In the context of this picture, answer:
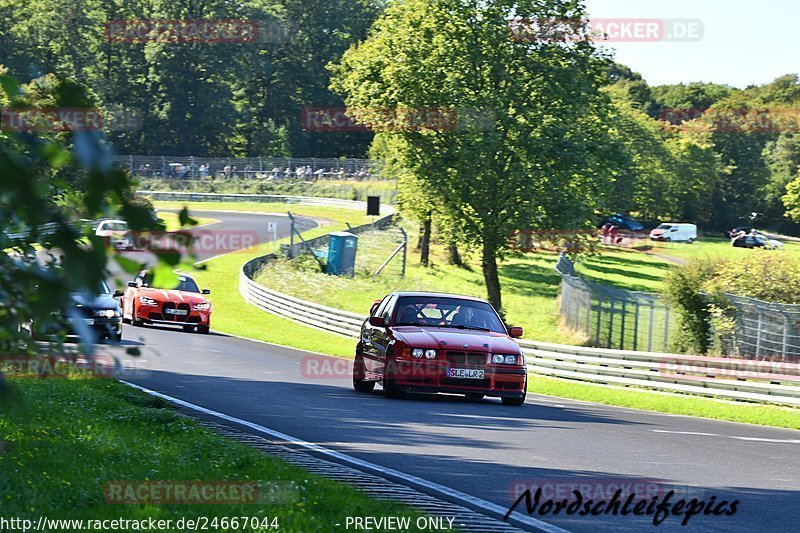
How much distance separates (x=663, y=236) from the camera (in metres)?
111

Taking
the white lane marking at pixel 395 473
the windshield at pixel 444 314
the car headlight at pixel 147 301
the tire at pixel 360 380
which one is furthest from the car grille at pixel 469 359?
the car headlight at pixel 147 301

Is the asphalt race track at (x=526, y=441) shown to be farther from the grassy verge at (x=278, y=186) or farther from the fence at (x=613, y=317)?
the grassy verge at (x=278, y=186)

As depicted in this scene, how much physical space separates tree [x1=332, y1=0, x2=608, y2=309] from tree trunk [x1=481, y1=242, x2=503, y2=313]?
2.19ft

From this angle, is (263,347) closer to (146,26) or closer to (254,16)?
(146,26)

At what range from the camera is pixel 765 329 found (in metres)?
29.2

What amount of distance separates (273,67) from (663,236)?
44034 mm

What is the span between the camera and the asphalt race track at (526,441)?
8883 millimetres

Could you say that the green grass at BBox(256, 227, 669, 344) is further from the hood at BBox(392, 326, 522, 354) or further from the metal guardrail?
the hood at BBox(392, 326, 522, 354)

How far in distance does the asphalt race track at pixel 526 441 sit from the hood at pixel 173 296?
10.4 m

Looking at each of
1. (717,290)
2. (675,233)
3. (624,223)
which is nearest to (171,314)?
(717,290)

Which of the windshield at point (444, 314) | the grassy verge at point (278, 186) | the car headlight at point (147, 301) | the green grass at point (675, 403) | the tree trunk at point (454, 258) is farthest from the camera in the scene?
the grassy verge at point (278, 186)

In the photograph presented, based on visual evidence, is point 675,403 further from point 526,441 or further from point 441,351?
point 526,441

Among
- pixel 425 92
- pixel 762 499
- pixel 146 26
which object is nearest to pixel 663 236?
Result: pixel 146 26

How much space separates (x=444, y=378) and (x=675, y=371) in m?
11.6
